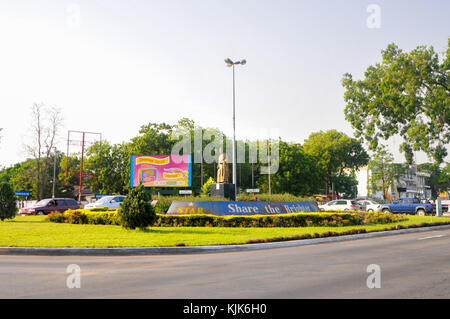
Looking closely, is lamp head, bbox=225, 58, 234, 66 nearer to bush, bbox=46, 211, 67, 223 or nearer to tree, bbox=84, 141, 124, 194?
bush, bbox=46, 211, 67, 223

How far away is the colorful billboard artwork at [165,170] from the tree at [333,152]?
4232 cm

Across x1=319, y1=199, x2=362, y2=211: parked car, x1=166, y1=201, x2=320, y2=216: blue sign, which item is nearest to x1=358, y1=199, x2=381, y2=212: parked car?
x1=319, y1=199, x2=362, y2=211: parked car

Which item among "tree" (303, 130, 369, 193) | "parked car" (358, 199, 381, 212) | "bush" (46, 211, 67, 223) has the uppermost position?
"tree" (303, 130, 369, 193)

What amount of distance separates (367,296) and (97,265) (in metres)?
6.42

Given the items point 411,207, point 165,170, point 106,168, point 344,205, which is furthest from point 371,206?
point 106,168

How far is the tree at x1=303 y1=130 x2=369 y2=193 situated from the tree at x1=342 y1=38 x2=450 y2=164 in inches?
1572

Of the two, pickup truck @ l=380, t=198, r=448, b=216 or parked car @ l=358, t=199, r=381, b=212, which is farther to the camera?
parked car @ l=358, t=199, r=381, b=212

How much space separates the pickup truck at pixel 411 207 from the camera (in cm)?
3741

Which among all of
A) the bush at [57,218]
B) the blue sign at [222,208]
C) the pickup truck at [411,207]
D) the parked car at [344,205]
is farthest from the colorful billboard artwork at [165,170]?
the pickup truck at [411,207]

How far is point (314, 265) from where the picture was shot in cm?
951

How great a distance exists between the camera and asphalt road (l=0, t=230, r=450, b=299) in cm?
654

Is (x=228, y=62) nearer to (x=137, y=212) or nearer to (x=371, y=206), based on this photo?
(x=137, y=212)

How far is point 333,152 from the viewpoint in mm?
81812

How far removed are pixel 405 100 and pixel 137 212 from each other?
2650 cm
